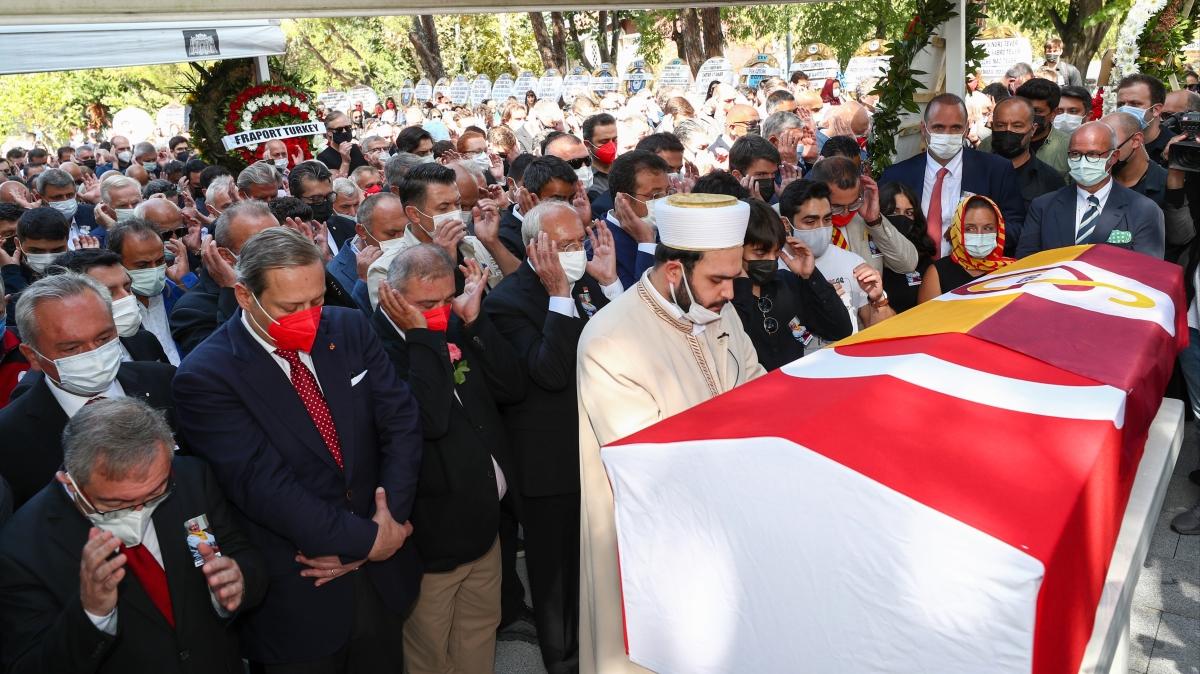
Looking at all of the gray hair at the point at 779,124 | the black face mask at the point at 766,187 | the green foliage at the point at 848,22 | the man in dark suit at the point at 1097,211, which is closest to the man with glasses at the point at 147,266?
the black face mask at the point at 766,187

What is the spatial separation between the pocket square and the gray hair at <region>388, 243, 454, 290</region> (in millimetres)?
3455

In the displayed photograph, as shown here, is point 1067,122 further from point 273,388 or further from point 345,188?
point 273,388

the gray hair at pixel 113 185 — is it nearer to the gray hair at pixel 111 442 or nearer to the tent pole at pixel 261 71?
the tent pole at pixel 261 71

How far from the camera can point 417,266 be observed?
336cm

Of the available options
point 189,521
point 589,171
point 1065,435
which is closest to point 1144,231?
point 1065,435

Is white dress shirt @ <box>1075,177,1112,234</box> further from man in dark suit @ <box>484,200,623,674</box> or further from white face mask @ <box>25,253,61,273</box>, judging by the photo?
white face mask @ <box>25,253,61,273</box>

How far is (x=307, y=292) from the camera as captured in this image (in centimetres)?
292

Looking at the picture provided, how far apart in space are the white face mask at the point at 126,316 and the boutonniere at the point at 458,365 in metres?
1.30

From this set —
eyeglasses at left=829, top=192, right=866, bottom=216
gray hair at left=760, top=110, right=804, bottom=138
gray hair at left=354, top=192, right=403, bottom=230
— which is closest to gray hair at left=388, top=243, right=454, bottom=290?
gray hair at left=354, top=192, right=403, bottom=230

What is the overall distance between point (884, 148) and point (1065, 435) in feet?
14.2

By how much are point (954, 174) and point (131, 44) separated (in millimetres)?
6737

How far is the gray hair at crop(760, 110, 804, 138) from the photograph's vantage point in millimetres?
7285

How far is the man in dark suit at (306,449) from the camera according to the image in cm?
284

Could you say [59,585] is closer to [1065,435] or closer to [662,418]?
[662,418]
